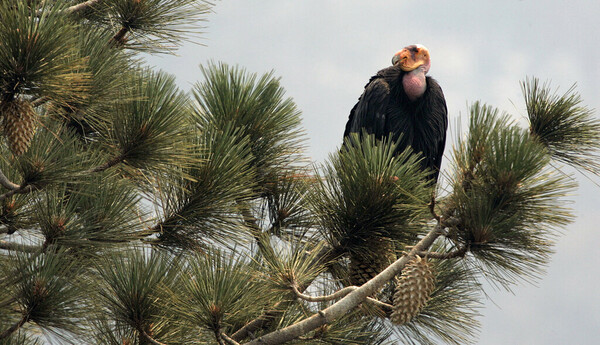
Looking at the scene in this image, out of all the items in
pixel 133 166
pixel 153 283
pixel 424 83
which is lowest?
pixel 153 283

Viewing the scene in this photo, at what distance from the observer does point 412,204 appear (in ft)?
8.81

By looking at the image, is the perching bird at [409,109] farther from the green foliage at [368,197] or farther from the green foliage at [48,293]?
the green foliage at [48,293]

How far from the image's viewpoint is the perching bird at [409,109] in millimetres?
4555

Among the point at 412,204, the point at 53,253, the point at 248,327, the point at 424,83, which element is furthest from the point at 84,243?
the point at 424,83

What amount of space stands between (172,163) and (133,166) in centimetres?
15

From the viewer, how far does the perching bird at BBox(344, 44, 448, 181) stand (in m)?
4.55

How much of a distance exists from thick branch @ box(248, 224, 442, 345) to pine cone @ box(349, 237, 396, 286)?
1.05ft

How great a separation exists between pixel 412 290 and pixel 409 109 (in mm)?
2366

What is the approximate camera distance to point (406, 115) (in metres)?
4.61

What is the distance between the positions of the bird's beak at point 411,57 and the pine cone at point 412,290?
2405mm

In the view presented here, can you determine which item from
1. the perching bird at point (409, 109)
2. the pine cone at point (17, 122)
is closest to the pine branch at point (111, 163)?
the pine cone at point (17, 122)

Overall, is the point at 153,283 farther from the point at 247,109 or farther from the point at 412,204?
the point at 247,109

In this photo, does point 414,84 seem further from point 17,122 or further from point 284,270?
point 17,122

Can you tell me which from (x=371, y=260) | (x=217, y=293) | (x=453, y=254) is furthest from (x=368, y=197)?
(x=217, y=293)
